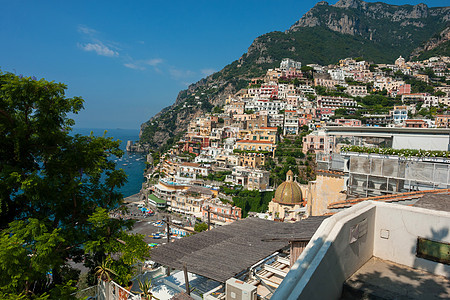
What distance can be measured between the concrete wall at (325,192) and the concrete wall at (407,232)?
6.55m

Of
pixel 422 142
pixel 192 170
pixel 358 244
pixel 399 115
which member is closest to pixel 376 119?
pixel 399 115

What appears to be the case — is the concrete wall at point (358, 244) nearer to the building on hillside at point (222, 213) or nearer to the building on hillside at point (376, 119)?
the building on hillside at point (222, 213)

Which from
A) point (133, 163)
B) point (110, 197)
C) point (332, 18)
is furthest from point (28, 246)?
point (332, 18)

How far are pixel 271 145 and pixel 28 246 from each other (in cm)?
5174

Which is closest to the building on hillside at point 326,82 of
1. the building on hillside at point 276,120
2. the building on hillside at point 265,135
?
the building on hillside at point 276,120

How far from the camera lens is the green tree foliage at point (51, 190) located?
5.41 m

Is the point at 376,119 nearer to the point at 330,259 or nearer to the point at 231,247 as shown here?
the point at 231,247

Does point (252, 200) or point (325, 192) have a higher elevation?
point (325, 192)

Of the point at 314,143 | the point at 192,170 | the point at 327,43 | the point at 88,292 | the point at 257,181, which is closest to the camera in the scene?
the point at 88,292

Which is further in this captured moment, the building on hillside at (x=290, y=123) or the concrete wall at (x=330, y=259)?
the building on hillside at (x=290, y=123)

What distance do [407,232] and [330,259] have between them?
4.38 feet

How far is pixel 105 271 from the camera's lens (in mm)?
6855

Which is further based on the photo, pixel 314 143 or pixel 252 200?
pixel 314 143

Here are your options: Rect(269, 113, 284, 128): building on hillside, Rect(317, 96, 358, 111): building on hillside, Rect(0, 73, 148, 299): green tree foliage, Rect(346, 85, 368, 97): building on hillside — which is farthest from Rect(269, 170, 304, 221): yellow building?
Rect(346, 85, 368, 97): building on hillside
